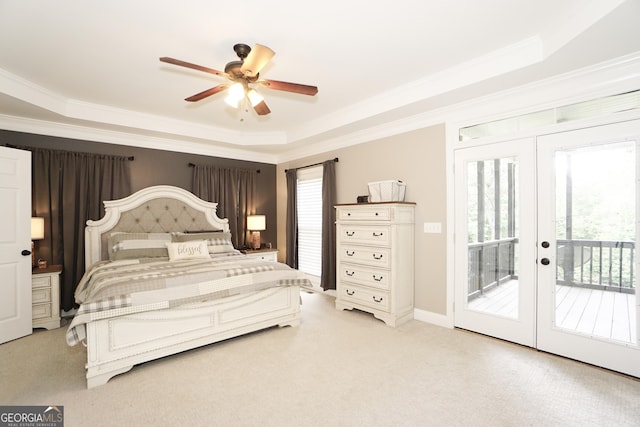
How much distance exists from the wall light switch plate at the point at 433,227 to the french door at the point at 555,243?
219 millimetres

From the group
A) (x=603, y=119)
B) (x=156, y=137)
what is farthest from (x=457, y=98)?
(x=156, y=137)

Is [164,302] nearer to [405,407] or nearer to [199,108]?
[405,407]

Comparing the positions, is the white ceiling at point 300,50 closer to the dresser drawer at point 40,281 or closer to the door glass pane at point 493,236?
the door glass pane at point 493,236

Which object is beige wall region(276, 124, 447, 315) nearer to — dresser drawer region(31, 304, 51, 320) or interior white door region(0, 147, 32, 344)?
interior white door region(0, 147, 32, 344)

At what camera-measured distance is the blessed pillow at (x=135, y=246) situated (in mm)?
3721

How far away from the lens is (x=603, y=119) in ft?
8.20

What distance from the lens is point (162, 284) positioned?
268 centimetres

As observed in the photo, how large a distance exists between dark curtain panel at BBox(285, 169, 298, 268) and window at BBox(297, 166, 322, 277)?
8 centimetres

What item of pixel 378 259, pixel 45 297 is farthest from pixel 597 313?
pixel 45 297

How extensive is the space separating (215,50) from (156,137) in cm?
255

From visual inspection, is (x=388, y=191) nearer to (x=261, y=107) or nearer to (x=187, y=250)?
(x=261, y=107)

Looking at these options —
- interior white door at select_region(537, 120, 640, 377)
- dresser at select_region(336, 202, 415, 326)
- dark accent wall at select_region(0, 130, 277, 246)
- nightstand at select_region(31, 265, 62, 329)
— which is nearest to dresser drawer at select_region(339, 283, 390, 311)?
dresser at select_region(336, 202, 415, 326)

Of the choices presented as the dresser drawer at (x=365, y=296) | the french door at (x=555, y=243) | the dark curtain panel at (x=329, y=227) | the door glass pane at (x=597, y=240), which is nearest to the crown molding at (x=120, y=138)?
the dark curtain panel at (x=329, y=227)

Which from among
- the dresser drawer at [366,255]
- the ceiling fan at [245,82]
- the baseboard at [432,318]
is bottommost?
the baseboard at [432,318]
